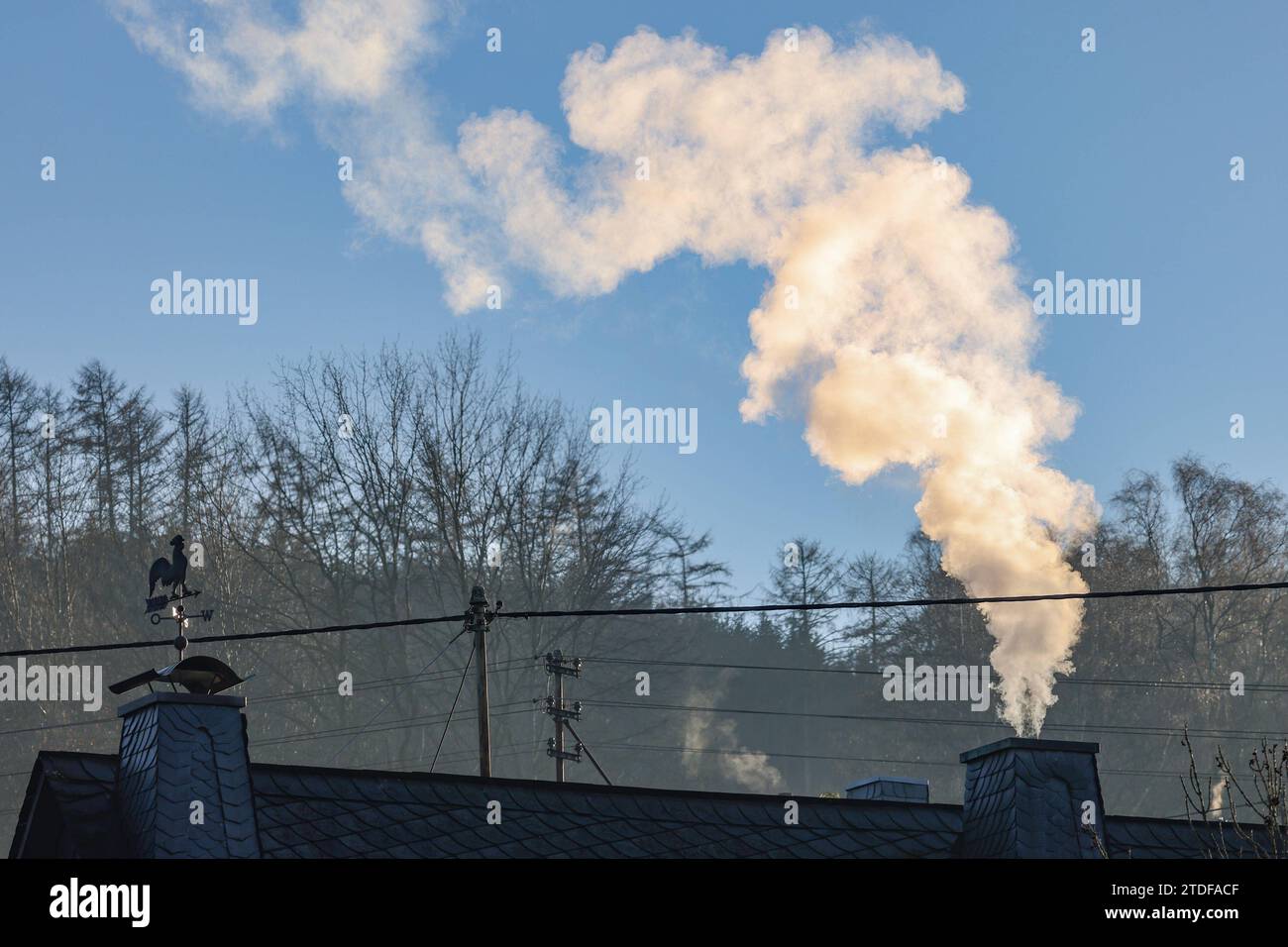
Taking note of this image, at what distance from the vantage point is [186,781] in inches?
528

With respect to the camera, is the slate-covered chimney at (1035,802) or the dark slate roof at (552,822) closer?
the dark slate roof at (552,822)

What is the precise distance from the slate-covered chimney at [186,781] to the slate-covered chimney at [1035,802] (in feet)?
25.3

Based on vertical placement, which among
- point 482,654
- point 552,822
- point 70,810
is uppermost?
point 482,654

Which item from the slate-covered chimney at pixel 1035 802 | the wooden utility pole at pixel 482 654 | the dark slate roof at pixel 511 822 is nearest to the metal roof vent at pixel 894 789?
the dark slate roof at pixel 511 822

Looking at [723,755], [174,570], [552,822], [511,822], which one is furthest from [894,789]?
[723,755]

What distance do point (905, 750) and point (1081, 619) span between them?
35.9 feet

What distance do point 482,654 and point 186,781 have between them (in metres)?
13.0

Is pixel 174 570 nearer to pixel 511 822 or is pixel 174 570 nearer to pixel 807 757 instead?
pixel 511 822

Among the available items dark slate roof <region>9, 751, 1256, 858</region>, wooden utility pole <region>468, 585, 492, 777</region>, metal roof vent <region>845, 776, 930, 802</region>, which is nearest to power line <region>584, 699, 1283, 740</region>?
wooden utility pole <region>468, 585, 492, 777</region>

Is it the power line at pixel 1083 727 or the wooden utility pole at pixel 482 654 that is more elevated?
the wooden utility pole at pixel 482 654

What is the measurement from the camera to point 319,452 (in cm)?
4922

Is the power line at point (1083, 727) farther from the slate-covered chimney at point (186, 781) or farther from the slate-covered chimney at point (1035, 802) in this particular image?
the slate-covered chimney at point (186, 781)

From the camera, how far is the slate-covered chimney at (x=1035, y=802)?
50.5 ft

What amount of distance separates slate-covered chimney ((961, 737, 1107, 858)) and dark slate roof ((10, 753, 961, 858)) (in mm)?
582
